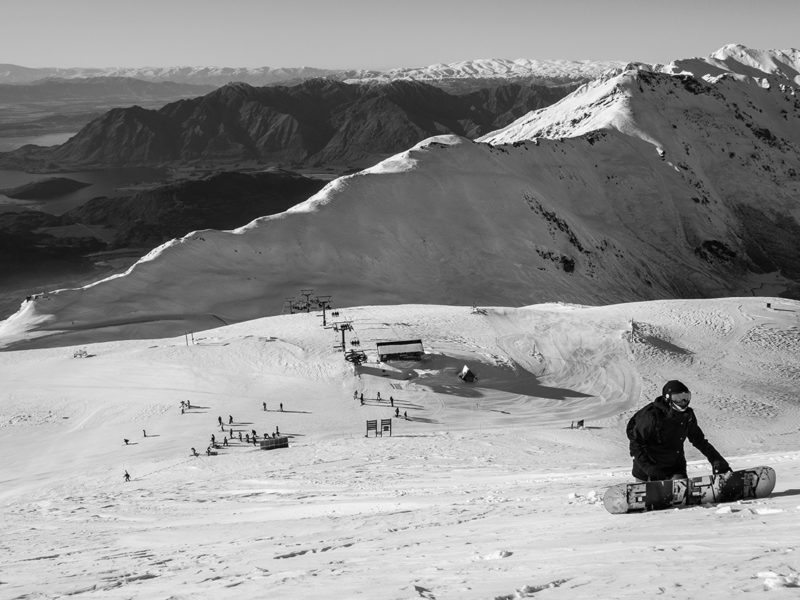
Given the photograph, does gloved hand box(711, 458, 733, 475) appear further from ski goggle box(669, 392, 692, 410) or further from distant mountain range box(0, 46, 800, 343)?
distant mountain range box(0, 46, 800, 343)

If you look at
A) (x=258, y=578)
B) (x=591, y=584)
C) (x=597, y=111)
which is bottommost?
(x=258, y=578)

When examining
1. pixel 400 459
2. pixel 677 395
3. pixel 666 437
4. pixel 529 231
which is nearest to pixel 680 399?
pixel 677 395

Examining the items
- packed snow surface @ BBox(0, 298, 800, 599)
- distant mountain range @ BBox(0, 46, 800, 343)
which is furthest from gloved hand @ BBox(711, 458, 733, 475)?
distant mountain range @ BBox(0, 46, 800, 343)

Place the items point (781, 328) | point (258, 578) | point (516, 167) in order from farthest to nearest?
point (516, 167) < point (781, 328) < point (258, 578)

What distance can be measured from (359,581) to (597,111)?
193199 millimetres

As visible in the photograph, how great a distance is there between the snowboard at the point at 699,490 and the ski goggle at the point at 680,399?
132cm

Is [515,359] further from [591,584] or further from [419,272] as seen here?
[419,272]

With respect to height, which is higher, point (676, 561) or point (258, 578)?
point (676, 561)

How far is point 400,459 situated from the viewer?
27891 mm

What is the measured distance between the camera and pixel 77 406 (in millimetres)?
43688

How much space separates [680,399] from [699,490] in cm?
167

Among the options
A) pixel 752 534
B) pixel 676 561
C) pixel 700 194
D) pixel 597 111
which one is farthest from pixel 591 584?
pixel 597 111

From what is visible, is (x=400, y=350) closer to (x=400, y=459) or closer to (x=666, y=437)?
(x=400, y=459)

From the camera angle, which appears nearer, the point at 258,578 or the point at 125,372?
the point at 258,578
